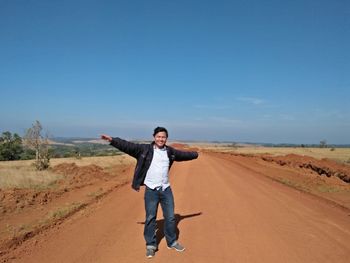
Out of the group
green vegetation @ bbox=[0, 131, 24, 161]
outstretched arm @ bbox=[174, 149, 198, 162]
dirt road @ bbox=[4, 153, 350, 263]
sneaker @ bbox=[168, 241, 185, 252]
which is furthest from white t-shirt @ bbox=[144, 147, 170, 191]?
green vegetation @ bbox=[0, 131, 24, 161]

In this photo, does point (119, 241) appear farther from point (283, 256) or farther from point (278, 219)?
point (278, 219)

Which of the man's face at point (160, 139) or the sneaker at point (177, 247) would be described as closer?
the sneaker at point (177, 247)

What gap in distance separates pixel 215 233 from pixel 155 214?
5.17 ft

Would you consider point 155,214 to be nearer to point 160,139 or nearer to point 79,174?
point 160,139

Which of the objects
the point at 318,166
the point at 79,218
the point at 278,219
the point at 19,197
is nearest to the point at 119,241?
the point at 79,218

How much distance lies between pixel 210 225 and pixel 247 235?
3.37 feet

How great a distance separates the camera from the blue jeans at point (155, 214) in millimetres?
6464

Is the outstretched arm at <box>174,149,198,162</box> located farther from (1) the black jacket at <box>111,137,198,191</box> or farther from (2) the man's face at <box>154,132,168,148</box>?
(1) the black jacket at <box>111,137,198,191</box>

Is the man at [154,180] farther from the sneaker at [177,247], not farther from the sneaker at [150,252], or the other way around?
the sneaker at [150,252]

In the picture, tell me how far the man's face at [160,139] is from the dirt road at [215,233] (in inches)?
69.8

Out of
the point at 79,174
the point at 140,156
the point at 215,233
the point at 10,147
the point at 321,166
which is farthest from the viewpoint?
the point at 10,147

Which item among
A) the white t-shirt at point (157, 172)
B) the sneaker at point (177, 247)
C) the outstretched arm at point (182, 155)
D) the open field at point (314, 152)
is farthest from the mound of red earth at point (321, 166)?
the white t-shirt at point (157, 172)

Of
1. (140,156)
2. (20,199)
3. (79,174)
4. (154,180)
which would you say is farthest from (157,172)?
(79,174)

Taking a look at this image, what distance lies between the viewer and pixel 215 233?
296 inches
